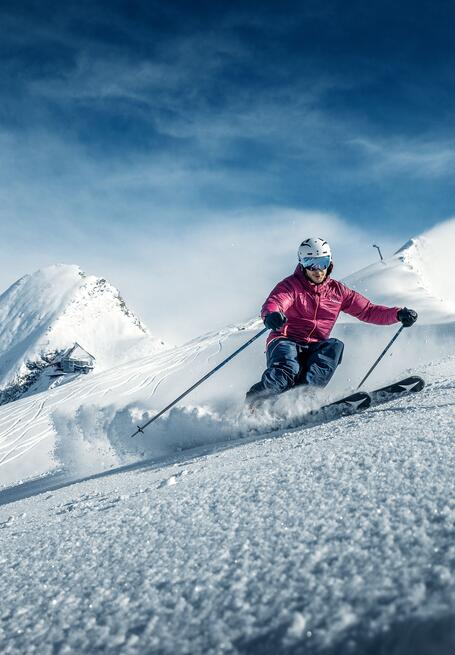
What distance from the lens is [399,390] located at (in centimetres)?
484

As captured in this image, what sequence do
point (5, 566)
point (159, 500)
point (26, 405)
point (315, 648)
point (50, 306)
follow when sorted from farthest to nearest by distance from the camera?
point (50, 306)
point (26, 405)
point (159, 500)
point (5, 566)
point (315, 648)

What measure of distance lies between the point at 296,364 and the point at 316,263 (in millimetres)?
1378

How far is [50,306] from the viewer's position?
153m

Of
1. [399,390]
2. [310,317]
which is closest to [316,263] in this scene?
[310,317]

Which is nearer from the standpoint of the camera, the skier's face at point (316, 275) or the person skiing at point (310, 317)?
the person skiing at point (310, 317)

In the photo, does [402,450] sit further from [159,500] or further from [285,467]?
[159,500]

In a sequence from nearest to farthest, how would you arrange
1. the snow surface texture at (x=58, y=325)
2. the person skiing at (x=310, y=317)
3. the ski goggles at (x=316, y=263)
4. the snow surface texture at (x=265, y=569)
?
1. the snow surface texture at (x=265, y=569)
2. the person skiing at (x=310, y=317)
3. the ski goggles at (x=316, y=263)
4. the snow surface texture at (x=58, y=325)

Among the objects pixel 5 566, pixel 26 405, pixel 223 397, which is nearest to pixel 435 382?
pixel 223 397

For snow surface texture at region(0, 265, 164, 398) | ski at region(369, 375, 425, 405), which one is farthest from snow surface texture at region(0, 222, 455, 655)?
snow surface texture at region(0, 265, 164, 398)

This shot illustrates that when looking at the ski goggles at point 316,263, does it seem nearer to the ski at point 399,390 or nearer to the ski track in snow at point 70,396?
the ski at point 399,390

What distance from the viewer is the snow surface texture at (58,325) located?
127m

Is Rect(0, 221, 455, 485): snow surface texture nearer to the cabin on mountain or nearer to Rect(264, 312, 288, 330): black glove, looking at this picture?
Rect(264, 312, 288, 330): black glove

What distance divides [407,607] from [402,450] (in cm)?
112

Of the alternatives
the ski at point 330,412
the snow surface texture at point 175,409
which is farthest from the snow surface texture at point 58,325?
the ski at point 330,412
